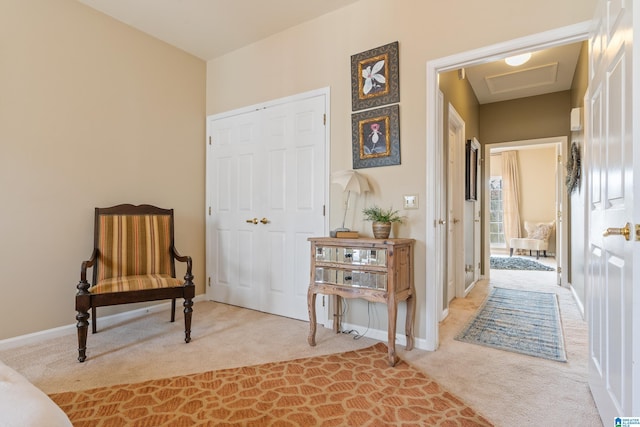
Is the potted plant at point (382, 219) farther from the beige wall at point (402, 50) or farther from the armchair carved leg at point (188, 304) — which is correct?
the armchair carved leg at point (188, 304)

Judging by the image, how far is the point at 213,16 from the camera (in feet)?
10.0

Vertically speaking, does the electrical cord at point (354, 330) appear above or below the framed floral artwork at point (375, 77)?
below

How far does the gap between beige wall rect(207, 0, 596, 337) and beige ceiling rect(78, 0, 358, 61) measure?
0.14 m

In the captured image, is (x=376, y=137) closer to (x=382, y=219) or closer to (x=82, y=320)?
(x=382, y=219)

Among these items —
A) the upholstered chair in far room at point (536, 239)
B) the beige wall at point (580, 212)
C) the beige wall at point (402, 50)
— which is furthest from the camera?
the upholstered chair in far room at point (536, 239)

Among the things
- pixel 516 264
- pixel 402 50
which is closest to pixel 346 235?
pixel 402 50

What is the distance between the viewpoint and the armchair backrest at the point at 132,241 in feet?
9.09

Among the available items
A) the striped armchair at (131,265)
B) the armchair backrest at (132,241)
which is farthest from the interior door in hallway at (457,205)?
the armchair backrest at (132,241)

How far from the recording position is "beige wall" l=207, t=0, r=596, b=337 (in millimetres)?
2213

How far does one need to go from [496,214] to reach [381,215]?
25.5 feet

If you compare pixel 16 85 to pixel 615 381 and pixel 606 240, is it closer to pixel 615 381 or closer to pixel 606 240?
pixel 606 240

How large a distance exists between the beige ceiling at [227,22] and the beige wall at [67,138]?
189 millimetres

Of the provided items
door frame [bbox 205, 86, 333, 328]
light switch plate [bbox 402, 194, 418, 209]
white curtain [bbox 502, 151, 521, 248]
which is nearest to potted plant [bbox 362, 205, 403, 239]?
light switch plate [bbox 402, 194, 418, 209]

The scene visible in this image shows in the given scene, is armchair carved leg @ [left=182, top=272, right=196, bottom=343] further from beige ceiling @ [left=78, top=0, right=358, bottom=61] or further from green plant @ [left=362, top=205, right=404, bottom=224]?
beige ceiling @ [left=78, top=0, right=358, bottom=61]
